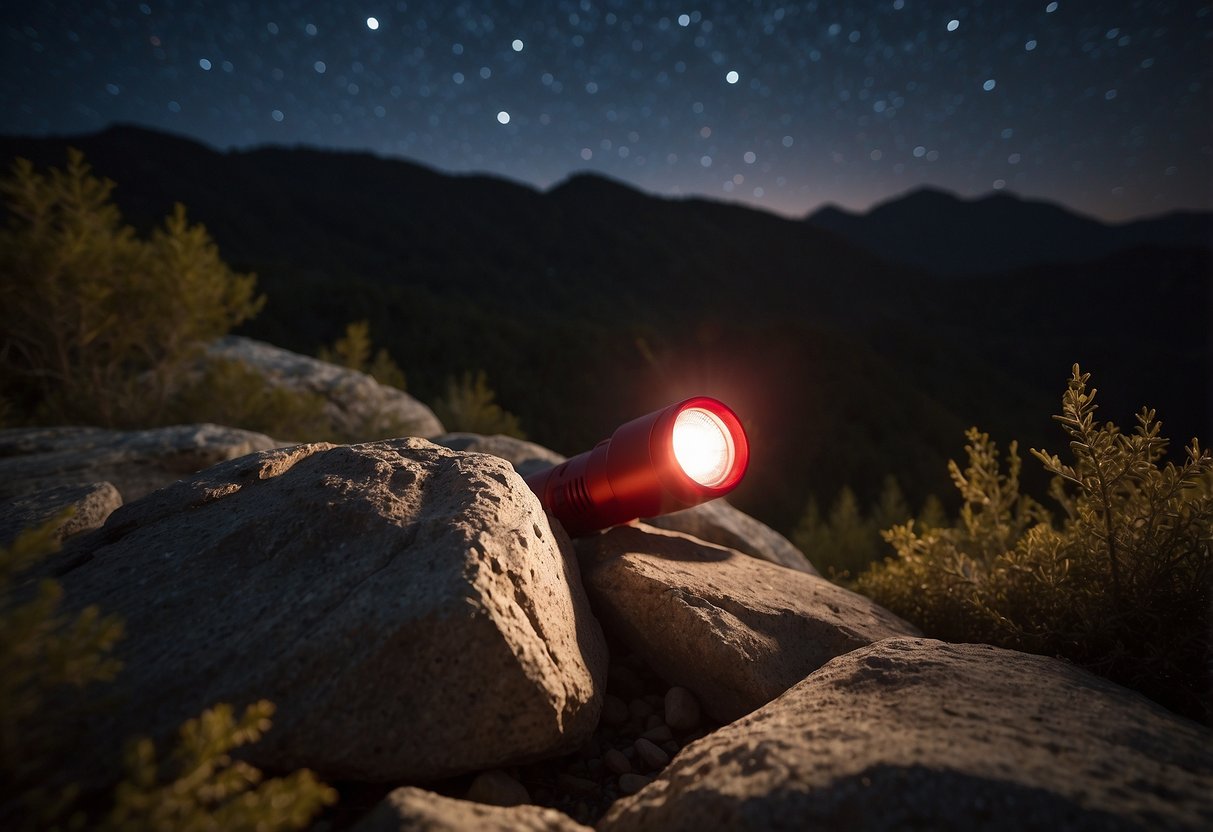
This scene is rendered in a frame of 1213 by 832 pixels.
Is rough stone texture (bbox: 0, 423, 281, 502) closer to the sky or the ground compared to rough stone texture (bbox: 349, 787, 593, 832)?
closer to the sky

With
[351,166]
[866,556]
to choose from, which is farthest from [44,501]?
[351,166]

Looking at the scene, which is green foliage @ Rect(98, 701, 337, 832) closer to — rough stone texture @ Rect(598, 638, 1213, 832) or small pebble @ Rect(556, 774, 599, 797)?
rough stone texture @ Rect(598, 638, 1213, 832)

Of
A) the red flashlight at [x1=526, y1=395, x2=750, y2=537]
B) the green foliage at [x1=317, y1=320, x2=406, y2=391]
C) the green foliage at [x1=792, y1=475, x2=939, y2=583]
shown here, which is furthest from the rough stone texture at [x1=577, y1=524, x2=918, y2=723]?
the green foliage at [x1=317, y1=320, x2=406, y2=391]

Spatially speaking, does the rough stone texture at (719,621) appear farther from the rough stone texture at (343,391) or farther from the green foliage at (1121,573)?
the rough stone texture at (343,391)

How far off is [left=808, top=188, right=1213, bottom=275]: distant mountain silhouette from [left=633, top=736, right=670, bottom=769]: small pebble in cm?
15900

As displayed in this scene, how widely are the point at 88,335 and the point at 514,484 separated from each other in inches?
246

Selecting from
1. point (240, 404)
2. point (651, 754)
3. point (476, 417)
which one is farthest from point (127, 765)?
point (476, 417)

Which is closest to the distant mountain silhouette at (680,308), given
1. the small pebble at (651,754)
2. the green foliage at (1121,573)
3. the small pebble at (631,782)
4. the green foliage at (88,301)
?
the green foliage at (1121,573)

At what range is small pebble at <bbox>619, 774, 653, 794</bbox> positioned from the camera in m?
2.00

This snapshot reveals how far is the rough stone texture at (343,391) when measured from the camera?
301 inches

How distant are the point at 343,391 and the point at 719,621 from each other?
7.06m

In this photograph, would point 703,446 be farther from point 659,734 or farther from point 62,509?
point 62,509

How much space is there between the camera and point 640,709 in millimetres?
2443

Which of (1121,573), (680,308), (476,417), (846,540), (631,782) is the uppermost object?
(680,308)
